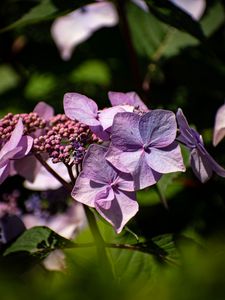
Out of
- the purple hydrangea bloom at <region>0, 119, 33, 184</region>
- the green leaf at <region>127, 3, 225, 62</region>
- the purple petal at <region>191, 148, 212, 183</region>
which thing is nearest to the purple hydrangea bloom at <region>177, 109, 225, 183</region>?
the purple petal at <region>191, 148, 212, 183</region>

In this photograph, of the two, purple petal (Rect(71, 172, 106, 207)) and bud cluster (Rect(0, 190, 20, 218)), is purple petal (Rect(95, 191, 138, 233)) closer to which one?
purple petal (Rect(71, 172, 106, 207))

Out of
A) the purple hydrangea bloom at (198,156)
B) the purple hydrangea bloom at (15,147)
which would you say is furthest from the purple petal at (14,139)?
the purple hydrangea bloom at (198,156)

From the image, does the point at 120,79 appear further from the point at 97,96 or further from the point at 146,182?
the point at 146,182

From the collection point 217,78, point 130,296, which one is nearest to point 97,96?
point 217,78

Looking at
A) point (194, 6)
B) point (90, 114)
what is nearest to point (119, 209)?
point (90, 114)

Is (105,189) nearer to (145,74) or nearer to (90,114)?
(90,114)

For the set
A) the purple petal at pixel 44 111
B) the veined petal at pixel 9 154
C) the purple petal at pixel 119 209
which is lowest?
the purple petal at pixel 119 209

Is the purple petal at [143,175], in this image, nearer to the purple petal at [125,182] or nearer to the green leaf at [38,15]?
the purple petal at [125,182]
